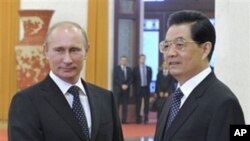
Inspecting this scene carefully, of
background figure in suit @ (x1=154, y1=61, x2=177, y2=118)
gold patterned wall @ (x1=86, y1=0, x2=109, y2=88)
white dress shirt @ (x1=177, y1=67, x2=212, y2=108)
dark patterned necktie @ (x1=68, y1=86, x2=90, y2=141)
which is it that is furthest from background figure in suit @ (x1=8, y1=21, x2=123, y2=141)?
gold patterned wall @ (x1=86, y1=0, x2=109, y2=88)

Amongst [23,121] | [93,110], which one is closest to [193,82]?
[93,110]

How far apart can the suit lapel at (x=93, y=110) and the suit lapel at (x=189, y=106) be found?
366 millimetres

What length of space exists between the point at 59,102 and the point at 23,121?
20 cm

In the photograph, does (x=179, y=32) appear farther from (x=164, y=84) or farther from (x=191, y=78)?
(x=164, y=84)

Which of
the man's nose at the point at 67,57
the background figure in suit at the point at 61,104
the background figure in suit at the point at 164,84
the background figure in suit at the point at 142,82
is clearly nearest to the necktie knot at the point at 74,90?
the background figure in suit at the point at 61,104

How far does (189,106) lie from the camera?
2123 mm

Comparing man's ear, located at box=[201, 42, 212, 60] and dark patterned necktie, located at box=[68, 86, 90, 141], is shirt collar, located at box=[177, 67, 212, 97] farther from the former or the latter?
dark patterned necktie, located at box=[68, 86, 90, 141]

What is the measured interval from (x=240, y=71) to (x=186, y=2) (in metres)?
10.3

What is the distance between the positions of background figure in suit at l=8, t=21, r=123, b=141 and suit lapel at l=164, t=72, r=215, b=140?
40 centimetres

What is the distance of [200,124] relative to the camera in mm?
2020

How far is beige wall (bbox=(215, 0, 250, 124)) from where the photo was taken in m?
5.46

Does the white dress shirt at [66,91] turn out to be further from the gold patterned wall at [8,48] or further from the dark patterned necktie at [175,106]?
the gold patterned wall at [8,48]

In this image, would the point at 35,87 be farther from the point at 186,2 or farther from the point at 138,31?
the point at 186,2

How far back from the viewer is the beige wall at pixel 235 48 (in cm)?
546
